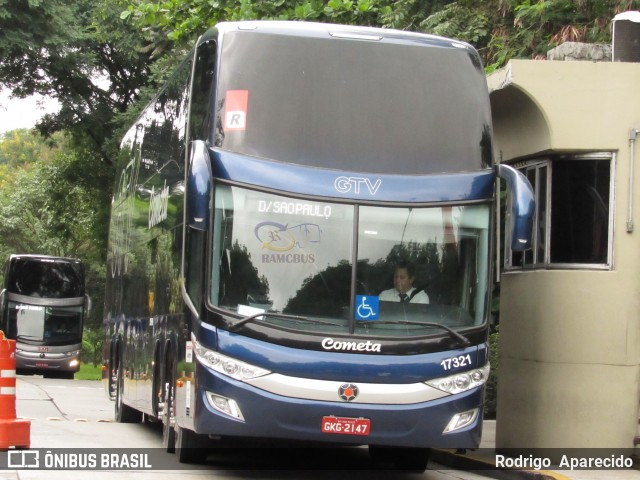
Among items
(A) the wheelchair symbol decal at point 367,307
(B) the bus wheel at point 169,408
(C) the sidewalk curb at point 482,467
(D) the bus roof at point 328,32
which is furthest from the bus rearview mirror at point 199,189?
(C) the sidewalk curb at point 482,467

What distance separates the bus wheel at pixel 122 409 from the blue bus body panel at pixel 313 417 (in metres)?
8.47

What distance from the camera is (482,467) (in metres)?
13.6

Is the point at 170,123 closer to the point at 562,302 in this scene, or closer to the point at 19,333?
the point at 562,302

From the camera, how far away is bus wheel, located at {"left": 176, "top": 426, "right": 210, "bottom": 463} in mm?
12531

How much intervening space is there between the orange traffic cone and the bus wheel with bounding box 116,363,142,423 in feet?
21.6

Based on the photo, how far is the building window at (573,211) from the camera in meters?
13.5

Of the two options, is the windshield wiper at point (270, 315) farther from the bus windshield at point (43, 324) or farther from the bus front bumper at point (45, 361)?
the bus front bumper at point (45, 361)

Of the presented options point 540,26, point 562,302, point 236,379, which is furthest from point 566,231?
point 540,26

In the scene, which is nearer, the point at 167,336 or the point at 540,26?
the point at 167,336

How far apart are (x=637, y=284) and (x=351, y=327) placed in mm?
3619

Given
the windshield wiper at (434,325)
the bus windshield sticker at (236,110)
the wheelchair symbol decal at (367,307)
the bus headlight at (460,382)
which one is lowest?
the bus headlight at (460,382)

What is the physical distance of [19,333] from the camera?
42062 mm

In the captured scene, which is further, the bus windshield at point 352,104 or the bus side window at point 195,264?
the bus windshield at point 352,104

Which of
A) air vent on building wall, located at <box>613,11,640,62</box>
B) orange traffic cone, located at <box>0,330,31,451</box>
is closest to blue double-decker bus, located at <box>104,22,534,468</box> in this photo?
orange traffic cone, located at <box>0,330,31,451</box>
